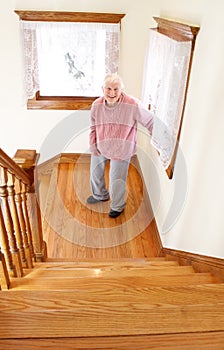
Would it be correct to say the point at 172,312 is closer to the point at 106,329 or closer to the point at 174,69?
the point at 106,329

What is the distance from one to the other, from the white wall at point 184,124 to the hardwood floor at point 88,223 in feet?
0.75

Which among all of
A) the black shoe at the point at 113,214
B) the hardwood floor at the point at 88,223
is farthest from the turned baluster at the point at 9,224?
the black shoe at the point at 113,214

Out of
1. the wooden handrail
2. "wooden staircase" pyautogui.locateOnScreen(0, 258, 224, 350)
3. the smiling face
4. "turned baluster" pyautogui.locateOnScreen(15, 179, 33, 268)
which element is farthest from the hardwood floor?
"wooden staircase" pyautogui.locateOnScreen(0, 258, 224, 350)

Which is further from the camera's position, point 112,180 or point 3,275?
point 112,180

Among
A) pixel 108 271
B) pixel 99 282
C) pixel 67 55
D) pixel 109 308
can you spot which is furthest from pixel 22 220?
pixel 67 55

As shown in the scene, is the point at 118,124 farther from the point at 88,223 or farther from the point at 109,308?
the point at 109,308

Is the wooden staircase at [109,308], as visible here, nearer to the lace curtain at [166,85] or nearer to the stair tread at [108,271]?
the stair tread at [108,271]

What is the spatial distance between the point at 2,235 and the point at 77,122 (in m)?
2.79

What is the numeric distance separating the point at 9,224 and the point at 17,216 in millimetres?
80

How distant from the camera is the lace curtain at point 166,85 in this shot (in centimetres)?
242

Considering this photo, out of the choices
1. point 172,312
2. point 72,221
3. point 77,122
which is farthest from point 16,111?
point 172,312

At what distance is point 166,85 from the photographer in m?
2.80

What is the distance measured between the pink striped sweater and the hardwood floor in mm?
693

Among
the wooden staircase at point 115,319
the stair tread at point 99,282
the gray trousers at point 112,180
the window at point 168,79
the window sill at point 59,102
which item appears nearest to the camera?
the wooden staircase at point 115,319
